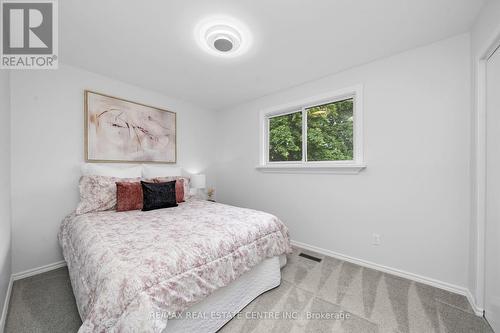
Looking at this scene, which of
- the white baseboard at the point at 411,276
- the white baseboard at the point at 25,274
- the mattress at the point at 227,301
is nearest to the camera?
the mattress at the point at 227,301

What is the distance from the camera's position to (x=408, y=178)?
2.01 metres

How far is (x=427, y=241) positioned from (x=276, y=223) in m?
1.47

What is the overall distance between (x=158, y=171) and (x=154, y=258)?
197cm

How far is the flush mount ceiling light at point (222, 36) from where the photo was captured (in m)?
1.68

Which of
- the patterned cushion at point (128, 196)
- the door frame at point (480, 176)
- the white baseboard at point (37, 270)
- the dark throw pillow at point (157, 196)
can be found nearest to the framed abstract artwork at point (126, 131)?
the patterned cushion at point (128, 196)

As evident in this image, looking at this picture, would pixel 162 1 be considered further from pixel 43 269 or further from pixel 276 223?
pixel 43 269

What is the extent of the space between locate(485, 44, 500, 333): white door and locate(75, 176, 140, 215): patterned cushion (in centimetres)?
343

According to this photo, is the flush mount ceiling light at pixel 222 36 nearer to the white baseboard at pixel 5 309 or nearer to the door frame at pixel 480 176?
the door frame at pixel 480 176

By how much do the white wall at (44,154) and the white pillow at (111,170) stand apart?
0.50 feet

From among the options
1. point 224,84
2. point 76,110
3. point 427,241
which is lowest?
point 427,241

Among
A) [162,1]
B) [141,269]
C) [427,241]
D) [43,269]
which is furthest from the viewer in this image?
[43,269]

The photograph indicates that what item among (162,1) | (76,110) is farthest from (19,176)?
(162,1)

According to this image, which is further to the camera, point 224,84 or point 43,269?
point 224,84

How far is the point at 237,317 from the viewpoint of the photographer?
1510 millimetres
